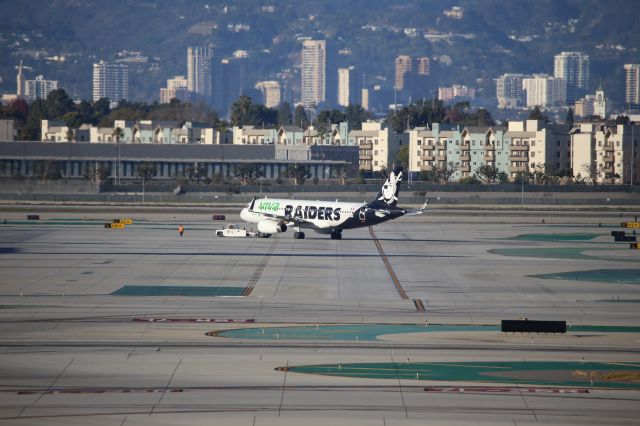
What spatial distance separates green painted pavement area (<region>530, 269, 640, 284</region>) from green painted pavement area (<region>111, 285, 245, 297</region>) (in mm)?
20171

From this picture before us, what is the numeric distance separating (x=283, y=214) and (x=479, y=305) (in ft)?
141

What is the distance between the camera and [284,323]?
52.2m

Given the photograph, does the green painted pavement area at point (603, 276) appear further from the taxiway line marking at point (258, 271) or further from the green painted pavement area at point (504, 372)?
the green painted pavement area at point (504, 372)

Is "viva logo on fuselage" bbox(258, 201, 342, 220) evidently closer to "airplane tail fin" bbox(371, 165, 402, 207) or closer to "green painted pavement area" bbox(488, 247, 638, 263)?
"airplane tail fin" bbox(371, 165, 402, 207)

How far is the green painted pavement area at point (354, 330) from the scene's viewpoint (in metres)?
48.5

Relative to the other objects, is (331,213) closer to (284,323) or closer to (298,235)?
(298,235)

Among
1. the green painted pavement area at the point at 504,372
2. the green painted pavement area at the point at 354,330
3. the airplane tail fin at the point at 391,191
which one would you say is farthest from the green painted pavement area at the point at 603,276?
the green painted pavement area at the point at 504,372

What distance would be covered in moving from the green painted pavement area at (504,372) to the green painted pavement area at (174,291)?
69.2ft

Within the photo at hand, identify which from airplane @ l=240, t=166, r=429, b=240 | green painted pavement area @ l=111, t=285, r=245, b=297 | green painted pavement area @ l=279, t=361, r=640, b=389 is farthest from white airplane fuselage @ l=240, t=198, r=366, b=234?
green painted pavement area @ l=279, t=361, r=640, b=389

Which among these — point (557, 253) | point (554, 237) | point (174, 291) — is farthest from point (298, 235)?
point (174, 291)

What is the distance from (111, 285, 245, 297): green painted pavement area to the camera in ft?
204

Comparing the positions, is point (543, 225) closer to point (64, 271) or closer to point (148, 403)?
point (64, 271)

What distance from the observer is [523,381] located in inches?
1586

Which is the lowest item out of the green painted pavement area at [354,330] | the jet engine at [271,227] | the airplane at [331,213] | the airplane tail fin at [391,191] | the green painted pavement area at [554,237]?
the green painted pavement area at [554,237]
